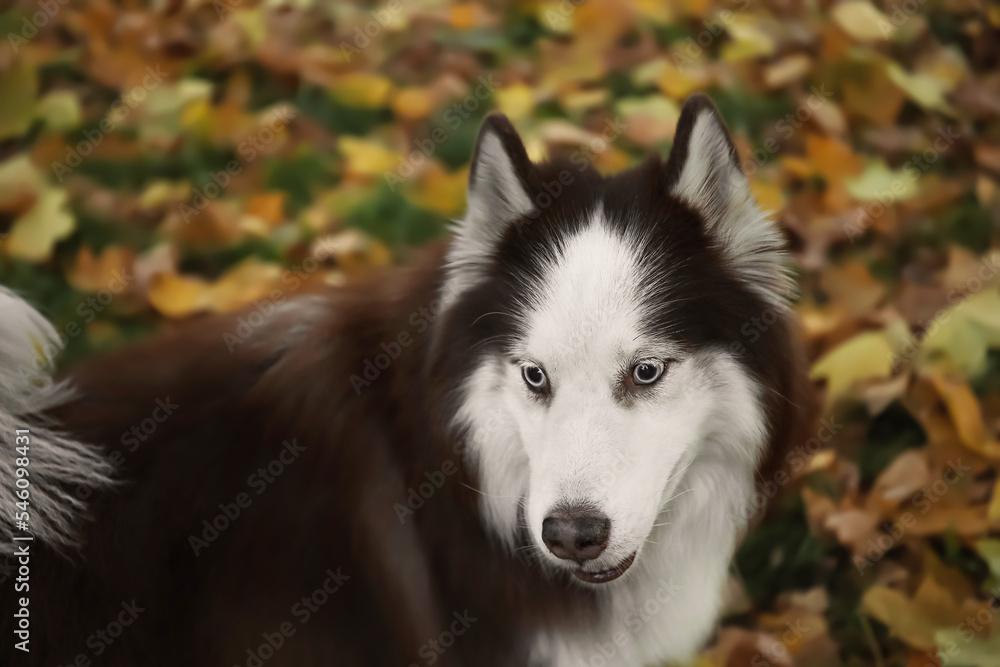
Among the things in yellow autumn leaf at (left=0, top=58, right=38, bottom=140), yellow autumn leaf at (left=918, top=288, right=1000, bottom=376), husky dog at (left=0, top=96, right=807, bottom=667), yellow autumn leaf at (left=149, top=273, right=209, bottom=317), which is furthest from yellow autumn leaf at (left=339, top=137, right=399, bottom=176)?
yellow autumn leaf at (left=918, top=288, right=1000, bottom=376)

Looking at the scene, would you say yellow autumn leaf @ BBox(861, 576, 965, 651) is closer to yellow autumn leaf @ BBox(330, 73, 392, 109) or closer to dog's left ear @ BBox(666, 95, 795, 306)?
dog's left ear @ BBox(666, 95, 795, 306)

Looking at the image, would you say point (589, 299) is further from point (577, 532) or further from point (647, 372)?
point (577, 532)

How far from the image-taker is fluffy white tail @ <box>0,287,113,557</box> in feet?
6.38

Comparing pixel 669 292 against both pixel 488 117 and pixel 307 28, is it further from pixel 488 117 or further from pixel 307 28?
pixel 307 28

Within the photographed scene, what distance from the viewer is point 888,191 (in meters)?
3.53

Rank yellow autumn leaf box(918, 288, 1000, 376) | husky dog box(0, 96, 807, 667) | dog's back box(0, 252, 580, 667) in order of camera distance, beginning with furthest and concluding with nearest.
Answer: yellow autumn leaf box(918, 288, 1000, 376) < dog's back box(0, 252, 580, 667) < husky dog box(0, 96, 807, 667)

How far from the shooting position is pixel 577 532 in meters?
1.83

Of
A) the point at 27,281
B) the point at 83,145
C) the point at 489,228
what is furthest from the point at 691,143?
the point at 83,145

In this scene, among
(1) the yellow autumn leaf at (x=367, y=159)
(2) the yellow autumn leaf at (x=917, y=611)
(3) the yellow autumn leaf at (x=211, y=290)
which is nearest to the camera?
(2) the yellow autumn leaf at (x=917, y=611)

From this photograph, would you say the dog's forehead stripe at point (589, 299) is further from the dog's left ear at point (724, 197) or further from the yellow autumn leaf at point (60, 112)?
the yellow autumn leaf at point (60, 112)

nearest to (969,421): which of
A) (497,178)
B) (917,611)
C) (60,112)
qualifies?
(917,611)

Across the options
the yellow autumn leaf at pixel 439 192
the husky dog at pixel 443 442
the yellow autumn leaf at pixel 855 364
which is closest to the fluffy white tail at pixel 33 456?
the husky dog at pixel 443 442

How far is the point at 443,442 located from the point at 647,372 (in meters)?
0.48

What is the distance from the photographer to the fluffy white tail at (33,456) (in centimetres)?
195
